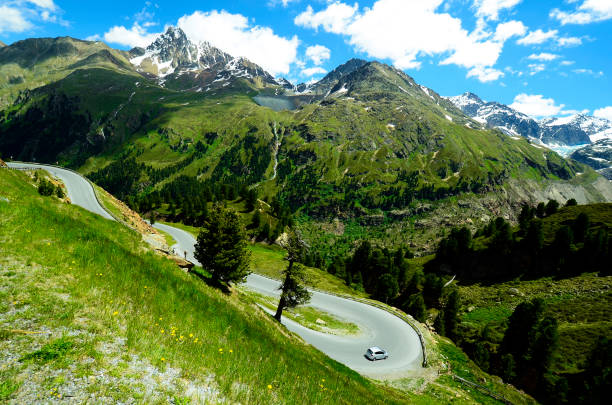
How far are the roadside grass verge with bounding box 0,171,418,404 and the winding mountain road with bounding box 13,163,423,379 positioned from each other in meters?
23.5

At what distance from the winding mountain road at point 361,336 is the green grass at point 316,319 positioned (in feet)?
4.02

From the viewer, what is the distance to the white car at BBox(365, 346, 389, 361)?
32188 mm

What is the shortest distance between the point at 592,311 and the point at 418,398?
67445mm

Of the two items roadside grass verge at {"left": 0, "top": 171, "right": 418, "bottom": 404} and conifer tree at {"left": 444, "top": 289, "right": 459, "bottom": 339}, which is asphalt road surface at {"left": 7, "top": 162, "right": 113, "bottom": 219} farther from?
conifer tree at {"left": 444, "top": 289, "right": 459, "bottom": 339}

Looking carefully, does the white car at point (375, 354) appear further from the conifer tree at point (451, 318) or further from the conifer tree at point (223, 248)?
the conifer tree at point (451, 318)

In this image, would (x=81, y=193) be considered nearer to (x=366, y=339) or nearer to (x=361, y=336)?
(x=361, y=336)

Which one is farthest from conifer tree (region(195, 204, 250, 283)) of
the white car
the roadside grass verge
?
the white car

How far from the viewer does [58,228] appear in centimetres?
1241

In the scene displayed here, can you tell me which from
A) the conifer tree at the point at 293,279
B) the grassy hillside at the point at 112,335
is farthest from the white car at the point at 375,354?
the grassy hillside at the point at 112,335

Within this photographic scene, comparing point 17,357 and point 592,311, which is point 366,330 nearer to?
point 17,357

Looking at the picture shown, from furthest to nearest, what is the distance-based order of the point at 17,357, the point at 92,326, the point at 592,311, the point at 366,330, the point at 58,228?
the point at 592,311 → the point at 366,330 → the point at 58,228 → the point at 92,326 → the point at 17,357

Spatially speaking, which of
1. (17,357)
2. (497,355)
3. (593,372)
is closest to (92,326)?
(17,357)

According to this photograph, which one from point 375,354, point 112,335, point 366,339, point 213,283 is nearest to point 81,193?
point 213,283

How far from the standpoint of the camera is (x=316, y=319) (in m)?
42.4
